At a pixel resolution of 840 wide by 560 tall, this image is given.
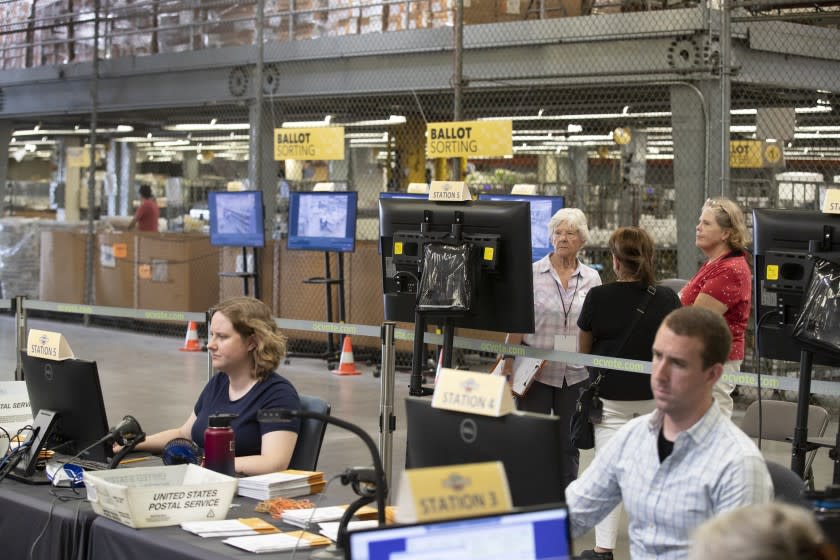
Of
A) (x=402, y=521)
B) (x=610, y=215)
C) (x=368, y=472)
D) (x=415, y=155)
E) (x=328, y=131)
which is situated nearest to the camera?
(x=402, y=521)

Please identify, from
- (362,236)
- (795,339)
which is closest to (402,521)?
(795,339)

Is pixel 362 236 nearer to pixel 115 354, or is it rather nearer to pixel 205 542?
pixel 115 354

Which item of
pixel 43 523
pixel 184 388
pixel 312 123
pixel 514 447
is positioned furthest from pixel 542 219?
pixel 312 123

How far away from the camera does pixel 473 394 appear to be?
117 inches

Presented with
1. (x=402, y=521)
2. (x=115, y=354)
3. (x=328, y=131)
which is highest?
(x=328, y=131)

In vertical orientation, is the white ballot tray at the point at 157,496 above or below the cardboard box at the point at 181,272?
below

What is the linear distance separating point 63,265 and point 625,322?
12034 mm

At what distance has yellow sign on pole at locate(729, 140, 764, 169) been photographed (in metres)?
11.2

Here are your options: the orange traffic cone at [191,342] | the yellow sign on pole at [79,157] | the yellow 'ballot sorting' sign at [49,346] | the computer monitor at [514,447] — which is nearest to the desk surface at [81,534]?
the yellow 'ballot sorting' sign at [49,346]

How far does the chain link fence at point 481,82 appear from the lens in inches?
400

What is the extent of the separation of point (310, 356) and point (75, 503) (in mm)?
8133

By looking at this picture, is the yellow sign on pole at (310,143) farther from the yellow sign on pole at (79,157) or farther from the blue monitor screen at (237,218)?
the yellow sign on pole at (79,157)

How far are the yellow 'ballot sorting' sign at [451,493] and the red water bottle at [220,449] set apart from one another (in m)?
1.90

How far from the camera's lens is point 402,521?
2.13 metres
